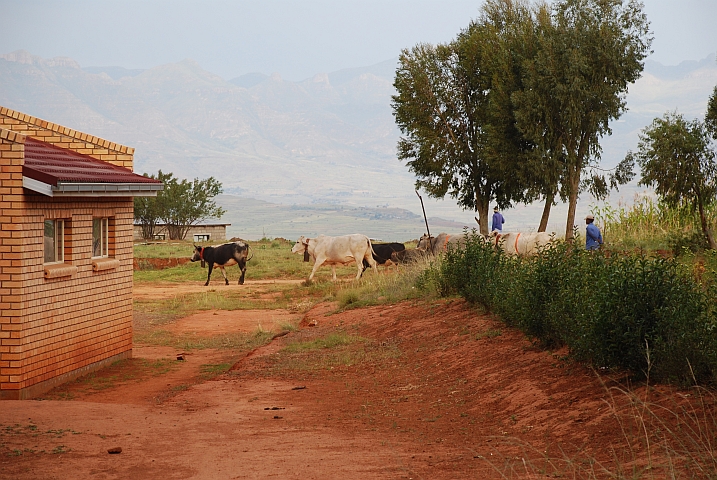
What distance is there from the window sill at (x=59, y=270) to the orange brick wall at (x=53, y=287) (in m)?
0.09

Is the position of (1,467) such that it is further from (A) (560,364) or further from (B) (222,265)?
(B) (222,265)

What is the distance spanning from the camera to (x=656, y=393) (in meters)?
8.09

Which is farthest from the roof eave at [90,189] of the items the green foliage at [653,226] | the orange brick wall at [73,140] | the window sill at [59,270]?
the green foliage at [653,226]

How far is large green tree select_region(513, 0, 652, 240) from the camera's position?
1363 inches

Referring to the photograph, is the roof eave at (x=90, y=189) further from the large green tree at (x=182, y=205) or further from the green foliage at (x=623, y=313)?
the large green tree at (x=182, y=205)

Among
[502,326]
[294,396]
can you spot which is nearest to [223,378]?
[294,396]

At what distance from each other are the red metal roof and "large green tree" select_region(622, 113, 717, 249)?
16.3 metres

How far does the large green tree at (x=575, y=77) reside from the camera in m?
34.6

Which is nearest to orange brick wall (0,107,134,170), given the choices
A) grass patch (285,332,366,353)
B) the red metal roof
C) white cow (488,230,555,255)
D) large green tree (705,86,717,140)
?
the red metal roof

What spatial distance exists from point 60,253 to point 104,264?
3.49 ft

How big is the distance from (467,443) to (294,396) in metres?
3.72

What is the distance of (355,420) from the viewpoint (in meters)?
9.72

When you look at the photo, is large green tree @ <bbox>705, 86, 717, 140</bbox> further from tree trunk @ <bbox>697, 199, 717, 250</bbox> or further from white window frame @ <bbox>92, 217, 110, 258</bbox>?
white window frame @ <bbox>92, 217, 110, 258</bbox>

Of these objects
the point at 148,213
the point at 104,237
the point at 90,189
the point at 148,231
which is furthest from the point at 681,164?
the point at 148,213
